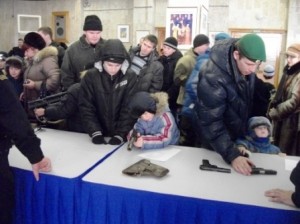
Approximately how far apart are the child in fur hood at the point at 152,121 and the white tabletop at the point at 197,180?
0.18m

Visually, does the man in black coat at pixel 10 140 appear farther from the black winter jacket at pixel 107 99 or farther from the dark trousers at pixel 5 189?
the black winter jacket at pixel 107 99

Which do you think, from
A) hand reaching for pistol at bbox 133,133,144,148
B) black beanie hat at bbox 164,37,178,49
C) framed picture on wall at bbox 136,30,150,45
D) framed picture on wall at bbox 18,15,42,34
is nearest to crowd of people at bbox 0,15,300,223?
hand reaching for pistol at bbox 133,133,144,148

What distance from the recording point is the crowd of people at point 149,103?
1699 mm

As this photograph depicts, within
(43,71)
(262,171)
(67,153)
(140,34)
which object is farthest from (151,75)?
(140,34)

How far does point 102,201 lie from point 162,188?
0.31m

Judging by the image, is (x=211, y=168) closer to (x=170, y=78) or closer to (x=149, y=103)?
(x=149, y=103)

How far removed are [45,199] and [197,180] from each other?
81 centimetres

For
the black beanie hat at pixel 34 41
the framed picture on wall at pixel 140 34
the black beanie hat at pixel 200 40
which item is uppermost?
the framed picture on wall at pixel 140 34

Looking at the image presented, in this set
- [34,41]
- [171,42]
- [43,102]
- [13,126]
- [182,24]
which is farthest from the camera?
[171,42]

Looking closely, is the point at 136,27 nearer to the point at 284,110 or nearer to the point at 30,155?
the point at 284,110

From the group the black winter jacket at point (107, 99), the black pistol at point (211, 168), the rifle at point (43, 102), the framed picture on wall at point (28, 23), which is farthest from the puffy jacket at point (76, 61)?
the framed picture on wall at point (28, 23)

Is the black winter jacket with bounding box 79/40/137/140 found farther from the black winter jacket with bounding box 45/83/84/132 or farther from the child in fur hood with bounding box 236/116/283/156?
the child in fur hood with bounding box 236/116/283/156

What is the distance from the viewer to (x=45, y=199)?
181 centimetres

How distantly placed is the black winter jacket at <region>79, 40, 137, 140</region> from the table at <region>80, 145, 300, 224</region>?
0.52 meters
